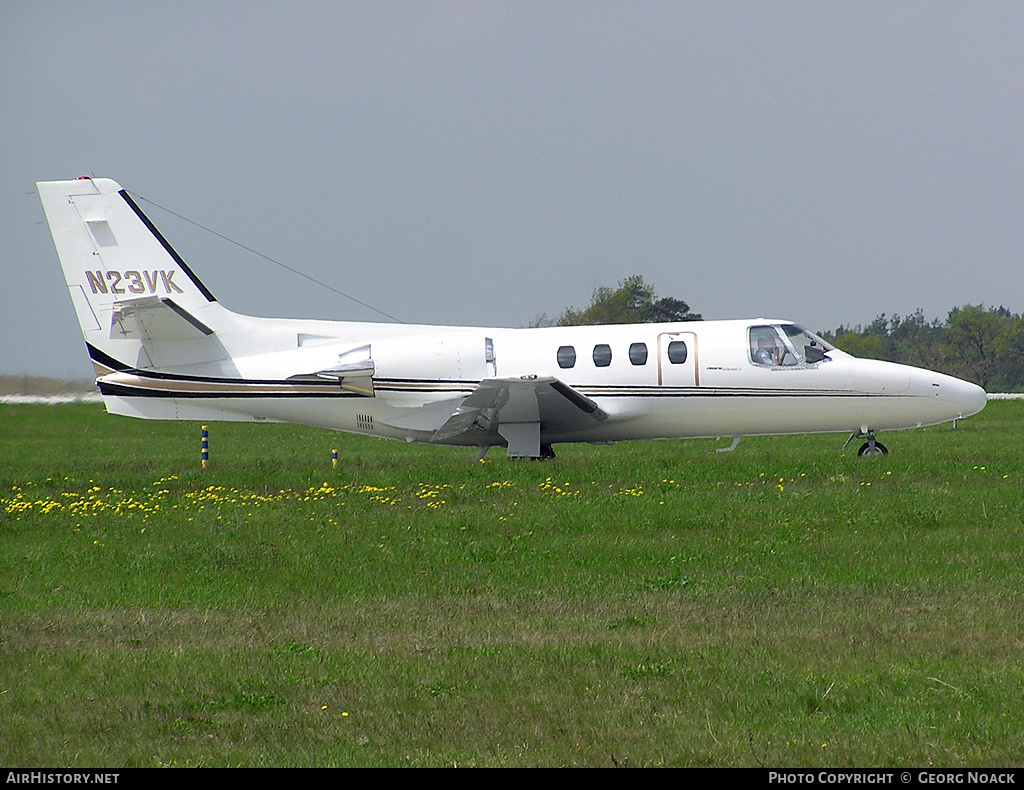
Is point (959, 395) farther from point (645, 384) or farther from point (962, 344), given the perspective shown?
point (962, 344)

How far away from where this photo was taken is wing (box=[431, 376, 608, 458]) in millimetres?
19156

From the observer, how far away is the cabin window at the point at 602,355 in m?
20.5

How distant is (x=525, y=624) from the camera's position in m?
8.47

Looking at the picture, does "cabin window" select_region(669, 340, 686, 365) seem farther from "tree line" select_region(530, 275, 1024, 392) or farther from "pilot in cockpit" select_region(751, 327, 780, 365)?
"tree line" select_region(530, 275, 1024, 392)

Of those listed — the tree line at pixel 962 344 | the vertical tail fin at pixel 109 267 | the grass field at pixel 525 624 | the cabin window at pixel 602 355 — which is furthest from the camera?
the tree line at pixel 962 344

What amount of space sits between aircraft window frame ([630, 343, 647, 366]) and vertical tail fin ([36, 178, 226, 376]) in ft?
23.5

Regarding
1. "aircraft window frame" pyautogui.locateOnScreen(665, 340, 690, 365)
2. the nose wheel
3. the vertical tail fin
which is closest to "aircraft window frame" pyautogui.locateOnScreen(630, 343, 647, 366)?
"aircraft window frame" pyautogui.locateOnScreen(665, 340, 690, 365)

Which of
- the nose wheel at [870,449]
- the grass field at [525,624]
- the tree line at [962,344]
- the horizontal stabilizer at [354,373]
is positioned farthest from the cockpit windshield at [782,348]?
the tree line at [962,344]

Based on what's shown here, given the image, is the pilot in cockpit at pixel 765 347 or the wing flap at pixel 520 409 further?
the pilot in cockpit at pixel 765 347

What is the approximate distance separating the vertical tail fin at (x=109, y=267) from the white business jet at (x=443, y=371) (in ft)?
0.08

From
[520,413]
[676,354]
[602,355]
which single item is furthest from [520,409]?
[676,354]

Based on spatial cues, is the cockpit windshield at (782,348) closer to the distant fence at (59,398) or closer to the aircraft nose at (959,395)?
the aircraft nose at (959,395)
